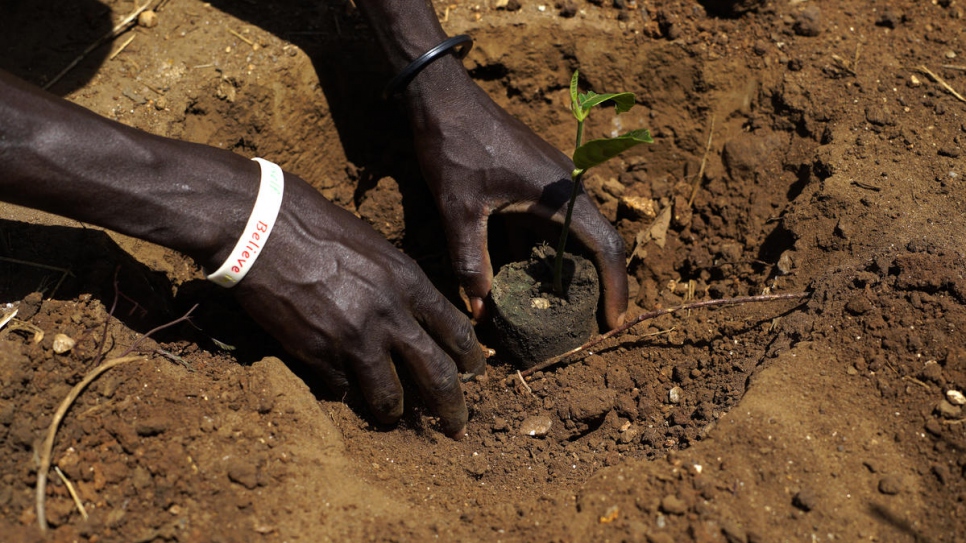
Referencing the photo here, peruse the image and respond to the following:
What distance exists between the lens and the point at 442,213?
229 centimetres

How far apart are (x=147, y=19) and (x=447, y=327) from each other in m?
1.65

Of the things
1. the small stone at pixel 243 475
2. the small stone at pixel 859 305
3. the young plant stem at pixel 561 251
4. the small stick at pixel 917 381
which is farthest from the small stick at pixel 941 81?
the small stone at pixel 243 475

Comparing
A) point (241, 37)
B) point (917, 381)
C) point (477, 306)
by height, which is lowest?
point (477, 306)

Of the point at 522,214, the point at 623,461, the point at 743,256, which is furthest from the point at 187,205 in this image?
the point at 743,256

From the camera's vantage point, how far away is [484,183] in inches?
88.0

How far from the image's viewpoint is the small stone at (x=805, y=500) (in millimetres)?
1548

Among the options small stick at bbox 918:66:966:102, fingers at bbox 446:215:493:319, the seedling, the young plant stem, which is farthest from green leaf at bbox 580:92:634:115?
small stick at bbox 918:66:966:102

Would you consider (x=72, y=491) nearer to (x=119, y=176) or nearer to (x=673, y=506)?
(x=119, y=176)

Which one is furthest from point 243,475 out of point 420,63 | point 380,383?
point 420,63

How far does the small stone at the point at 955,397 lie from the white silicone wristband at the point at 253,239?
177 cm

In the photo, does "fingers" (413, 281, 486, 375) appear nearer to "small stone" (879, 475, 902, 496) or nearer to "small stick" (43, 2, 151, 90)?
"small stone" (879, 475, 902, 496)

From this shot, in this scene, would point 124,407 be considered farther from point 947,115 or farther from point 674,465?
point 947,115

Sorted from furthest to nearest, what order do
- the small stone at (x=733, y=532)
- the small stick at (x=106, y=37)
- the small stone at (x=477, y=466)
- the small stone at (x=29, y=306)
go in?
the small stick at (x=106, y=37), the small stone at (x=477, y=466), the small stone at (x=29, y=306), the small stone at (x=733, y=532)

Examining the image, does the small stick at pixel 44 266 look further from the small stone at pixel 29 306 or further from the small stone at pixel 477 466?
the small stone at pixel 477 466
